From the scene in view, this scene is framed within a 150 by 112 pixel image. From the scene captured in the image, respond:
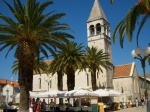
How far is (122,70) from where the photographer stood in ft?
175

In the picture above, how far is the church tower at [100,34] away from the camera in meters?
49.3

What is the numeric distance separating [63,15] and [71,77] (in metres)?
14.8

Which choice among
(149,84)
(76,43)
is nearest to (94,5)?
(76,43)

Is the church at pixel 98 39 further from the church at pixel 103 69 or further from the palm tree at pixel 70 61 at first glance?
the palm tree at pixel 70 61

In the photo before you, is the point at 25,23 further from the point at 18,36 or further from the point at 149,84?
the point at 149,84

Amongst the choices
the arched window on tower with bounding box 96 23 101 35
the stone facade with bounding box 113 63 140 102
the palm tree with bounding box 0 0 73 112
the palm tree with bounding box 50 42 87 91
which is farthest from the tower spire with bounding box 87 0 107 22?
the palm tree with bounding box 0 0 73 112

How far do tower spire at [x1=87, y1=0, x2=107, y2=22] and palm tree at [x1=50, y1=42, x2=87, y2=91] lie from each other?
782 inches

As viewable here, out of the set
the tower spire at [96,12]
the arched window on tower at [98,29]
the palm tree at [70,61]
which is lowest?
the palm tree at [70,61]

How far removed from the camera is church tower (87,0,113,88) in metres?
49.3

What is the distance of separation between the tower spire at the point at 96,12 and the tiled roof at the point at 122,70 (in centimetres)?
1162

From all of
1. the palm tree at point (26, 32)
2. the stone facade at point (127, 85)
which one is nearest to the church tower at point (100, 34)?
the stone facade at point (127, 85)

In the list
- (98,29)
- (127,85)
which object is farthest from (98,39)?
(127,85)

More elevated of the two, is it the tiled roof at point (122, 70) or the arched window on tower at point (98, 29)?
the arched window on tower at point (98, 29)

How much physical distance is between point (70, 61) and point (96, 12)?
2387cm
